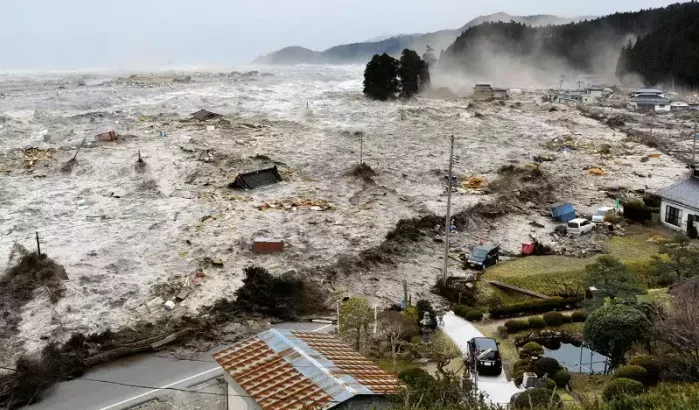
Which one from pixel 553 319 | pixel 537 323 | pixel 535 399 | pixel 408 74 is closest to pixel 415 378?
pixel 535 399

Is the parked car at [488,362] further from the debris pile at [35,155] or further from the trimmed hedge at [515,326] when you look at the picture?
the debris pile at [35,155]

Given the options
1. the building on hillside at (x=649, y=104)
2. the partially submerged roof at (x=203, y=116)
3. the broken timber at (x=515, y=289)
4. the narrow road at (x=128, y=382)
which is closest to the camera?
the narrow road at (x=128, y=382)

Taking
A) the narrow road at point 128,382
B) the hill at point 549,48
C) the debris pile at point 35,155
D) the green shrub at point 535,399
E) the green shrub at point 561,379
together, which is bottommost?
the narrow road at point 128,382

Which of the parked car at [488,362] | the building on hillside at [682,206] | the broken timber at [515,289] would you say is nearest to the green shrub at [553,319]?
the broken timber at [515,289]

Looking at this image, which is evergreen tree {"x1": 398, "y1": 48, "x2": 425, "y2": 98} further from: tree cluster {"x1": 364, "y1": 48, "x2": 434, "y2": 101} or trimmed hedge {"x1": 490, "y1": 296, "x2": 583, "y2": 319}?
trimmed hedge {"x1": 490, "y1": 296, "x2": 583, "y2": 319}

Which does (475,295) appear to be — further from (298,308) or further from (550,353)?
(298,308)

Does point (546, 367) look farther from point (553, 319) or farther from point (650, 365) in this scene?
point (553, 319)

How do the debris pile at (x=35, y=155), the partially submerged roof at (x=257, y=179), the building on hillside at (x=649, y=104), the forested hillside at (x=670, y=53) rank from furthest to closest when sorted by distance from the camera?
the forested hillside at (x=670, y=53) → the building on hillside at (x=649, y=104) → the debris pile at (x=35, y=155) → the partially submerged roof at (x=257, y=179)
